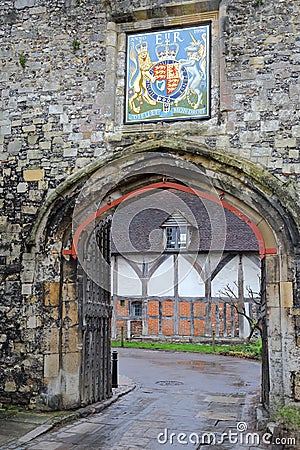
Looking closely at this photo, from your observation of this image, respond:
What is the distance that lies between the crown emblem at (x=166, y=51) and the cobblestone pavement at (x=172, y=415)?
4339 millimetres


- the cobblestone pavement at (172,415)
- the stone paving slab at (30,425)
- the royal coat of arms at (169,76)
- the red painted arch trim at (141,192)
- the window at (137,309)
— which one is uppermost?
the royal coat of arms at (169,76)

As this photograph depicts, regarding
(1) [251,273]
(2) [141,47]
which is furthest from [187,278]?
(2) [141,47]

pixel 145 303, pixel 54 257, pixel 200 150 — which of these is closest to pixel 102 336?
pixel 54 257

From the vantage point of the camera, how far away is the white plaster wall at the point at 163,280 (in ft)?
58.7

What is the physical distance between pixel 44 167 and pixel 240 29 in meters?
2.88

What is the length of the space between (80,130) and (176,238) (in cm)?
1173

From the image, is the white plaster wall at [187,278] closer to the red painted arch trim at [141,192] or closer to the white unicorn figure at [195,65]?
the red painted arch trim at [141,192]

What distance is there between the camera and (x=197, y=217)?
18672mm

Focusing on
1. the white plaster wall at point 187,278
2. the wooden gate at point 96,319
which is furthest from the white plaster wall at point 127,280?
the wooden gate at point 96,319

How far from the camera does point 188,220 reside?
18734 millimetres

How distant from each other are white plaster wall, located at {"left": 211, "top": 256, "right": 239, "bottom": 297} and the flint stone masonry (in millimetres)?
11290

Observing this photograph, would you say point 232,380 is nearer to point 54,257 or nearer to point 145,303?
point 54,257

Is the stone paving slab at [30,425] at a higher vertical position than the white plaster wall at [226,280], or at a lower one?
lower

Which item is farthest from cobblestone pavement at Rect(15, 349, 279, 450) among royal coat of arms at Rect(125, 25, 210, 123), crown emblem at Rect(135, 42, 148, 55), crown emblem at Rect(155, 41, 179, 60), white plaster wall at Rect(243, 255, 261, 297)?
→ white plaster wall at Rect(243, 255, 261, 297)
